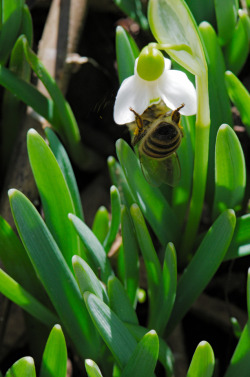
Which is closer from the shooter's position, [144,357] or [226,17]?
[144,357]

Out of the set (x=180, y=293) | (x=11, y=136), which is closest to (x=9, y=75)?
(x=11, y=136)

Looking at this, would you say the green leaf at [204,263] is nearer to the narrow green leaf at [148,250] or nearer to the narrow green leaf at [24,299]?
the narrow green leaf at [148,250]

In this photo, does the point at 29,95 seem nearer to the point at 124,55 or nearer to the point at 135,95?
the point at 124,55

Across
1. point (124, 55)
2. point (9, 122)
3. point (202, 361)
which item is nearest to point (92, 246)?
point (202, 361)

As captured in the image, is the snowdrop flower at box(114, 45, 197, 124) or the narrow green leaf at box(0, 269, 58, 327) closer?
the snowdrop flower at box(114, 45, 197, 124)

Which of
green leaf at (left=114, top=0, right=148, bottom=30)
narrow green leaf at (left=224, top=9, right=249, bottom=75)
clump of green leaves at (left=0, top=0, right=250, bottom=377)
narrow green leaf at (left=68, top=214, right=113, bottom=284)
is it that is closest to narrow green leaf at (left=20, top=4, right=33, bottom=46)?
clump of green leaves at (left=0, top=0, right=250, bottom=377)

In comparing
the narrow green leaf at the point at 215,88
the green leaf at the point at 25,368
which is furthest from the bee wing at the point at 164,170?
the green leaf at the point at 25,368

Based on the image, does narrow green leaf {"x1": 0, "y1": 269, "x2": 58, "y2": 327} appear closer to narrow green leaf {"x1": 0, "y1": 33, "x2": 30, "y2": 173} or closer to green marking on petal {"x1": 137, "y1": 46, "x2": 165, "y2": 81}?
green marking on petal {"x1": 137, "y1": 46, "x2": 165, "y2": 81}

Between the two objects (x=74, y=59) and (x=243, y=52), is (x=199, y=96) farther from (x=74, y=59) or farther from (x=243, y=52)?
(x=74, y=59)
